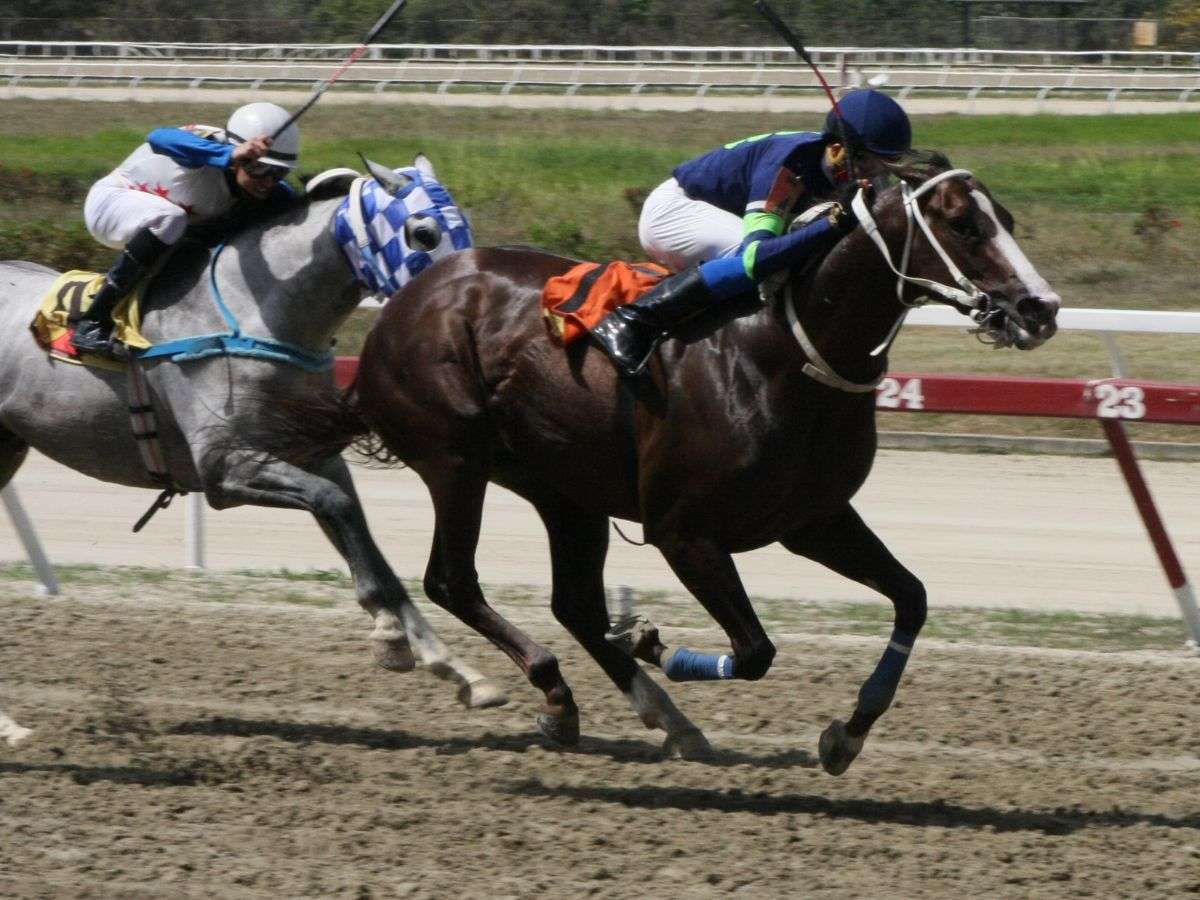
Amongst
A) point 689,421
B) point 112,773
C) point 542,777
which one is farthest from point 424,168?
point 112,773

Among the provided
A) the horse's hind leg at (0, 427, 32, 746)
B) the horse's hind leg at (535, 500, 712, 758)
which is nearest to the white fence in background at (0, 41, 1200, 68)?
the horse's hind leg at (0, 427, 32, 746)

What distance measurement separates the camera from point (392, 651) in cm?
508

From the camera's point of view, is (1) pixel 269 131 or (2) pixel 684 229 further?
(1) pixel 269 131

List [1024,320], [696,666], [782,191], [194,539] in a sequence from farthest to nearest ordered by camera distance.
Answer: [194,539] < [696,666] < [782,191] < [1024,320]

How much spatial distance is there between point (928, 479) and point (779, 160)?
490 cm

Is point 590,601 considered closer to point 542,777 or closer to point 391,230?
point 542,777

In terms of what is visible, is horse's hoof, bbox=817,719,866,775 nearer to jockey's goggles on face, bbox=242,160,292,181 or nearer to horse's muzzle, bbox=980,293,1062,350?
horse's muzzle, bbox=980,293,1062,350

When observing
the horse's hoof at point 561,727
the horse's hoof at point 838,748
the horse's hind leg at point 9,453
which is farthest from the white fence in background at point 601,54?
the horse's hoof at point 838,748

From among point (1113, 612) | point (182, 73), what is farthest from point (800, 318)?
point (182, 73)

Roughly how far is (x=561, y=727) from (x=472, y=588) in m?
0.49

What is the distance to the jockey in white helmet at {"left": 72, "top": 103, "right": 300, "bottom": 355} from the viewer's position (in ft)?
18.0

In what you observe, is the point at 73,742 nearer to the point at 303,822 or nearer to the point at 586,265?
the point at 303,822

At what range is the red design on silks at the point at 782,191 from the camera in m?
4.70

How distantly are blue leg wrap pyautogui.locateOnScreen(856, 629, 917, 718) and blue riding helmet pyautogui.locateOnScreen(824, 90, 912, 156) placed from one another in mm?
1230
